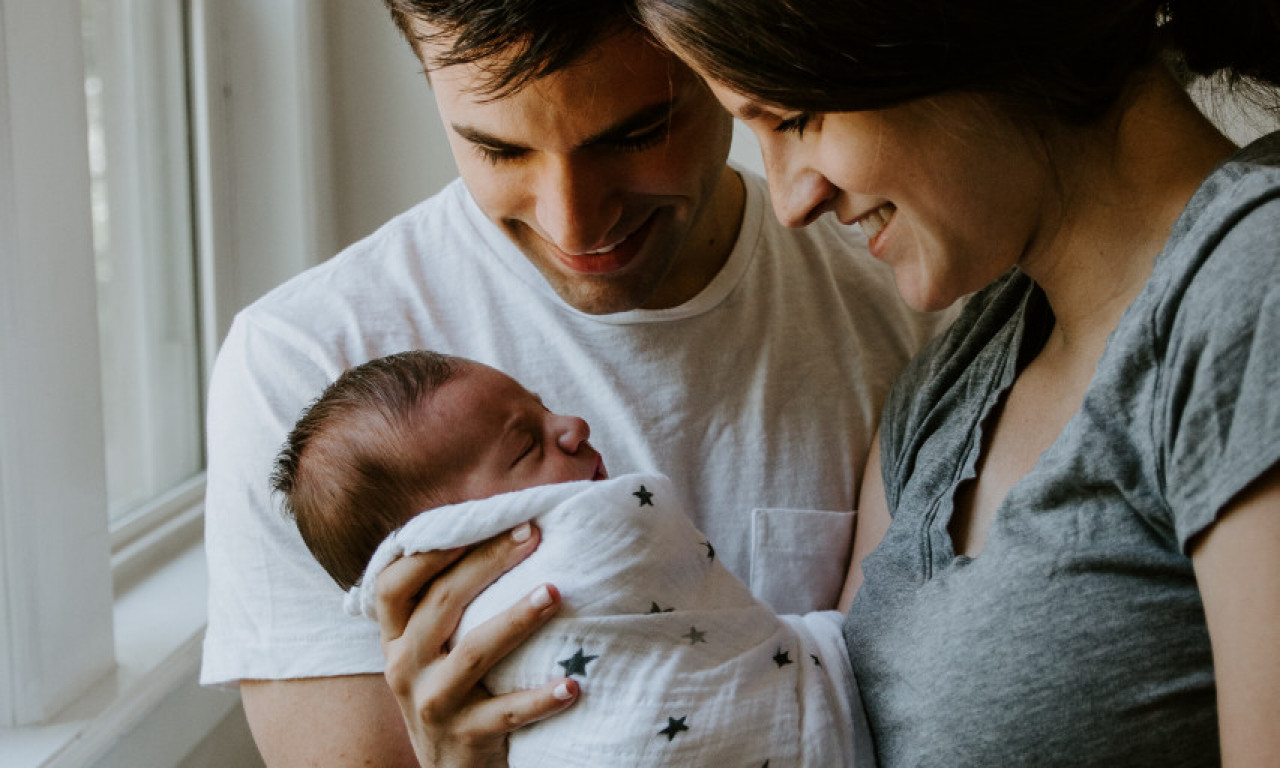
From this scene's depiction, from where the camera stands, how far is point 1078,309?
42.4 inches

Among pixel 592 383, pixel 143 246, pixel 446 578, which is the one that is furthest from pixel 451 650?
pixel 143 246

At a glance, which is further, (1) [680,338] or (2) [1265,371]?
(1) [680,338]

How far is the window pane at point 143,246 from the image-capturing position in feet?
6.32

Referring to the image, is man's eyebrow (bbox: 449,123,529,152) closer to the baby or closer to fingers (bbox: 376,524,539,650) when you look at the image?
the baby

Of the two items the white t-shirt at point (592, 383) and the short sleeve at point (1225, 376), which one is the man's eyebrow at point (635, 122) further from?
the short sleeve at point (1225, 376)

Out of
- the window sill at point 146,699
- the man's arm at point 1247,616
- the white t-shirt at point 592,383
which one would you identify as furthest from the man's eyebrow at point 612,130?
the window sill at point 146,699

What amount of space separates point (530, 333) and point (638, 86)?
0.36m

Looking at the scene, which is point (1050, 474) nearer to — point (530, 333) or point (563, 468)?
point (563, 468)

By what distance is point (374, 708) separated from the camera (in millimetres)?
1285

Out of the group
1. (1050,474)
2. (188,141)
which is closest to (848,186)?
(1050,474)

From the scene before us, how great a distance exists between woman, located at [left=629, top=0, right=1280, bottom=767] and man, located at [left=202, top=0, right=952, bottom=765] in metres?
0.25

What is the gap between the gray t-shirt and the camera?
2.58 ft

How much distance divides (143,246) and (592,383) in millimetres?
1057

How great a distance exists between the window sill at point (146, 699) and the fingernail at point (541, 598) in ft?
2.11
